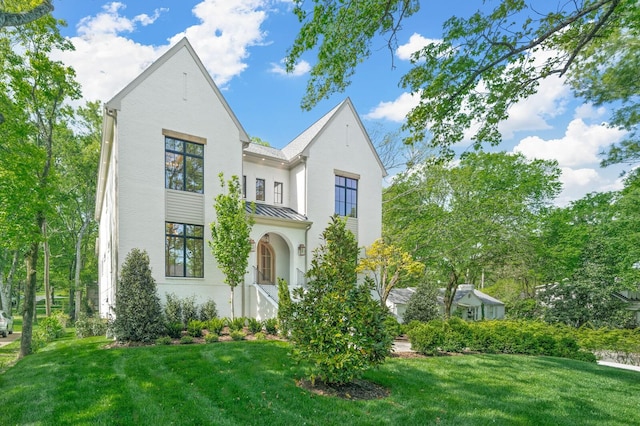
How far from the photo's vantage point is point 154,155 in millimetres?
12656

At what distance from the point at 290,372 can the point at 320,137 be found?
1307 cm

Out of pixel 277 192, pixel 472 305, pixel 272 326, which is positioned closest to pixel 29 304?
pixel 272 326

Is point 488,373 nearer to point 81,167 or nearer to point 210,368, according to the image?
point 210,368

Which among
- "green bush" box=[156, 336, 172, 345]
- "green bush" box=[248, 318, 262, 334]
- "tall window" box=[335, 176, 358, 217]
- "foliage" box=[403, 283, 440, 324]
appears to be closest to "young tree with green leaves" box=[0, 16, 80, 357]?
"green bush" box=[156, 336, 172, 345]

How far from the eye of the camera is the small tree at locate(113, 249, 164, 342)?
10055 mm

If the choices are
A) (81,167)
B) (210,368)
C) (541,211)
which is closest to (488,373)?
(210,368)

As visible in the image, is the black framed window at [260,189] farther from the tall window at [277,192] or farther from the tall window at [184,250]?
the tall window at [184,250]

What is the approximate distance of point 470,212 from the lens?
21.8 metres

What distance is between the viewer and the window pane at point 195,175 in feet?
44.3

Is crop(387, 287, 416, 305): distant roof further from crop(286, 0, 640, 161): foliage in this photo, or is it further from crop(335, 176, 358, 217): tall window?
crop(286, 0, 640, 161): foliage

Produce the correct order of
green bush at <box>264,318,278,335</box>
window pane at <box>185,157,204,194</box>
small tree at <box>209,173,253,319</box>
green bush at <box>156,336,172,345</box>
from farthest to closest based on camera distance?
1. window pane at <box>185,157,204,194</box>
2. small tree at <box>209,173,253,319</box>
3. green bush at <box>264,318,278,335</box>
4. green bush at <box>156,336,172,345</box>

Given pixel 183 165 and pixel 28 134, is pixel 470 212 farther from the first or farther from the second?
pixel 28 134

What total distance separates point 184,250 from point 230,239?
2.11m

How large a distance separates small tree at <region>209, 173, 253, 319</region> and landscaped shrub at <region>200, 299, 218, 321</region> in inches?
26.6
